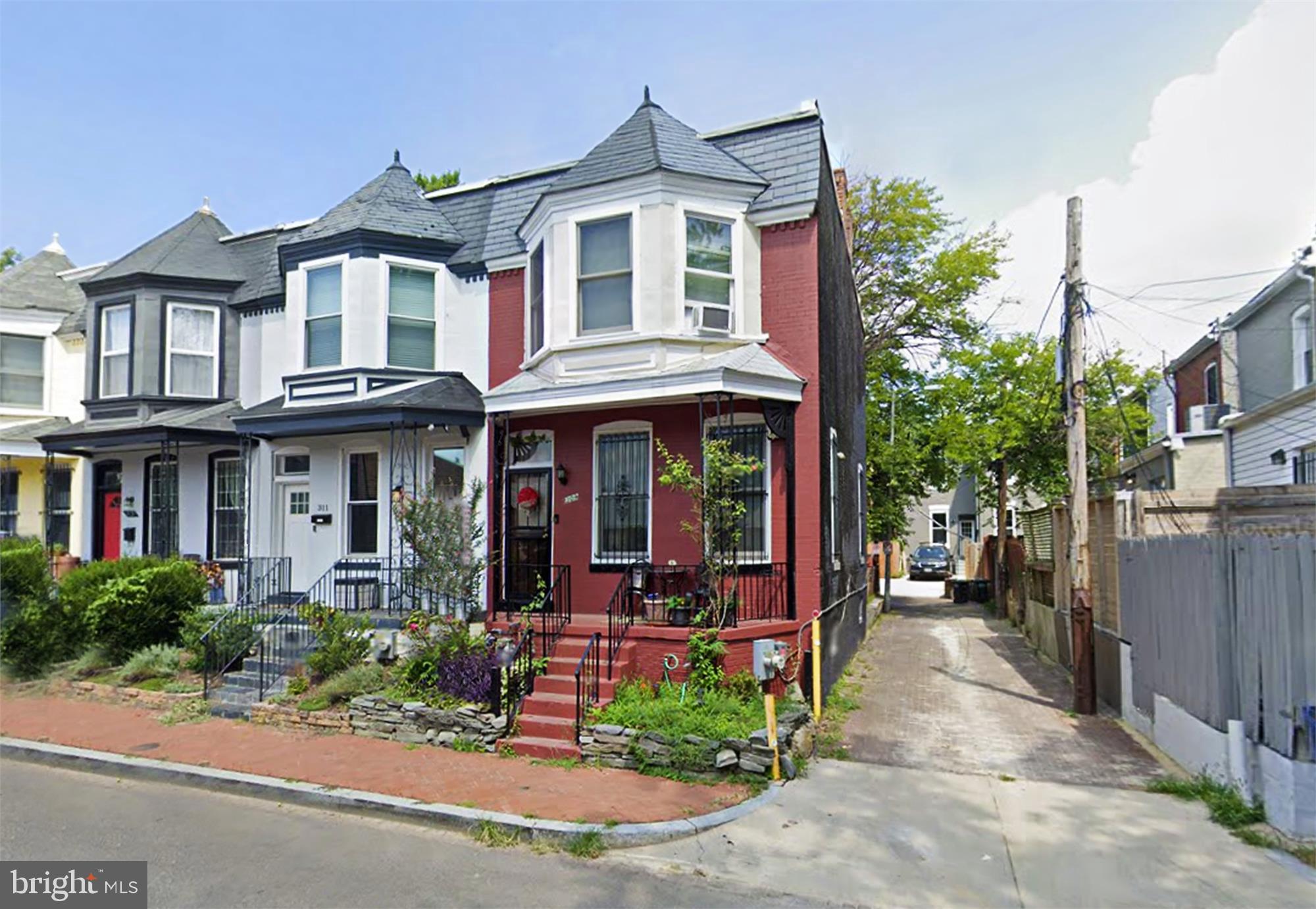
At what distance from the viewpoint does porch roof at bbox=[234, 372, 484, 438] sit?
39.8 feet

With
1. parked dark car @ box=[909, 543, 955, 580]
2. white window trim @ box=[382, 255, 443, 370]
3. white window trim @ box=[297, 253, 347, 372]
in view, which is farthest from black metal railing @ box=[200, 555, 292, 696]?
parked dark car @ box=[909, 543, 955, 580]

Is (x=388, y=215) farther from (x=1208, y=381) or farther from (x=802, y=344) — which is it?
(x=1208, y=381)

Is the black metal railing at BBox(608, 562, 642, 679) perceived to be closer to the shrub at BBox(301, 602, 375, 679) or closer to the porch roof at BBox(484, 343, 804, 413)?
the porch roof at BBox(484, 343, 804, 413)

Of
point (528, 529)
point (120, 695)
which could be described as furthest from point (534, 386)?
point (120, 695)

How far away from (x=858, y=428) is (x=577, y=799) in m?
12.1

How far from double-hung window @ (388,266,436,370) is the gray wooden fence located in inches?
420

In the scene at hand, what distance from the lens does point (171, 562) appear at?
1296 centimetres

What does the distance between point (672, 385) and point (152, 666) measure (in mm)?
8483

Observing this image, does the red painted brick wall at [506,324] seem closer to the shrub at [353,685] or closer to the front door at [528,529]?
the front door at [528,529]

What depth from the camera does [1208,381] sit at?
934 inches

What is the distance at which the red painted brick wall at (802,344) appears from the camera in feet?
34.5

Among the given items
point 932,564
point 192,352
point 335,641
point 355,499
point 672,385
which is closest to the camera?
point 672,385

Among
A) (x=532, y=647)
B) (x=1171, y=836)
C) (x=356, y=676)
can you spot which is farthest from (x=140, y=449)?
(x=1171, y=836)

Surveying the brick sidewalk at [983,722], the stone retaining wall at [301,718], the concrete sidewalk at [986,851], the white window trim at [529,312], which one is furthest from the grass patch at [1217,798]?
the stone retaining wall at [301,718]
